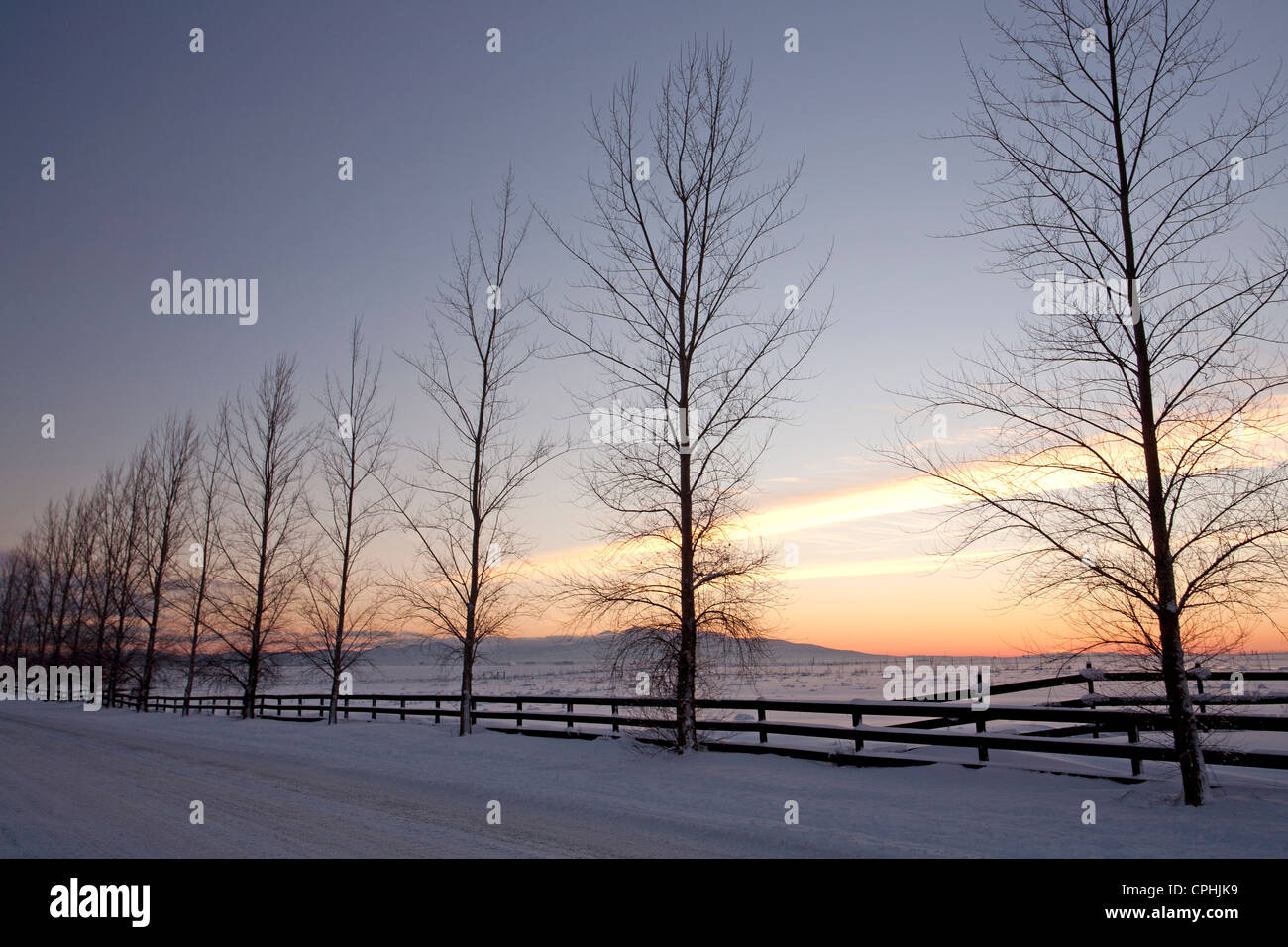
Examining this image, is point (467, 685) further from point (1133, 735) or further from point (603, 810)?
point (1133, 735)

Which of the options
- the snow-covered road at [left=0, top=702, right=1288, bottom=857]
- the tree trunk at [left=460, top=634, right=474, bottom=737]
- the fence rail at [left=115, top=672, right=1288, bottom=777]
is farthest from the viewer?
the tree trunk at [left=460, top=634, right=474, bottom=737]

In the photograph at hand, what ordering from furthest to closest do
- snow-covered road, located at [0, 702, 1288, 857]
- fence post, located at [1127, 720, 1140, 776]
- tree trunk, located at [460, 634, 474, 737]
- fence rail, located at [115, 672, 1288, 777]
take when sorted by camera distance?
1. tree trunk, located at [460, 634, 474, 737]
2. fence post, located at [1127, 720, 1140, 776]
3. fence rail, located at [115, 672, 1288, 777]
4. snow-covered road, located at [0, 702, 1288, 857]

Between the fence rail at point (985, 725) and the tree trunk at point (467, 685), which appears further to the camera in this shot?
the tree trunk at point (467, 685)

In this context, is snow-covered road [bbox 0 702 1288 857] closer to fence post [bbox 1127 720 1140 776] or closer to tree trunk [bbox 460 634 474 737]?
fence post [bbox 1127 720 1140 776]

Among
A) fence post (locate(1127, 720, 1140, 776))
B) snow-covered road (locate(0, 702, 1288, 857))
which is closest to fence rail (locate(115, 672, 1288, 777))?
fence post (locate(1127, 720, 1140, 776))

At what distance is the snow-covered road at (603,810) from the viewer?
25.1 feet

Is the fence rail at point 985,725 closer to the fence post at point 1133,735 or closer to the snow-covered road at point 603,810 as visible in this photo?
the fence post at point 1133,735

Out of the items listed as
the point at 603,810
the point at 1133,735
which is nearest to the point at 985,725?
the point at 1133,735

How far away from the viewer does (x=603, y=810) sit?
9.75m

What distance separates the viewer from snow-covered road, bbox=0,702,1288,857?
7.66 m

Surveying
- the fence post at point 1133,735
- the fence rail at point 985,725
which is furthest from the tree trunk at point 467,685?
the fence post at point 1133,735

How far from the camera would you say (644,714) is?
15.9 m

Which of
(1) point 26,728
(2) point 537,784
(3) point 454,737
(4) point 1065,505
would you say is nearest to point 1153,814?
(4) point 1065,505
